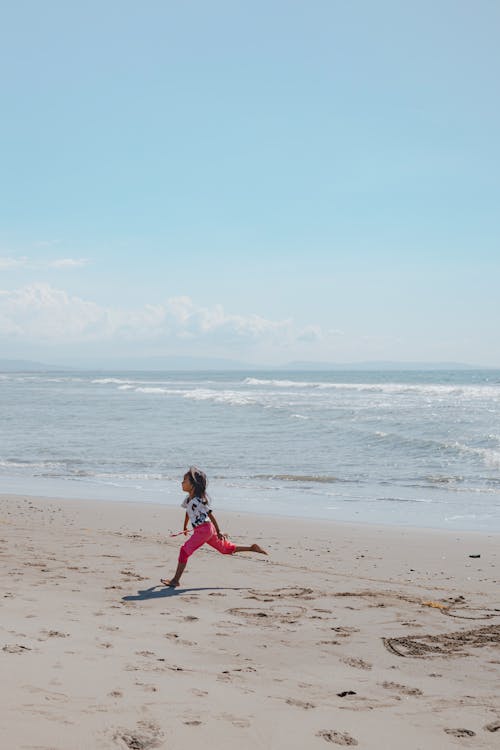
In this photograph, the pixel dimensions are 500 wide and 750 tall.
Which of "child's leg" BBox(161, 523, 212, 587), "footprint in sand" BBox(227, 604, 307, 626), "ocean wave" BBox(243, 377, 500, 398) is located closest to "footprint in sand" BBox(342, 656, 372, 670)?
"footprint in sand" BBox(227, 604, 307, 626)

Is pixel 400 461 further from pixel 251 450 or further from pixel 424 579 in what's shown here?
pixel 424 579

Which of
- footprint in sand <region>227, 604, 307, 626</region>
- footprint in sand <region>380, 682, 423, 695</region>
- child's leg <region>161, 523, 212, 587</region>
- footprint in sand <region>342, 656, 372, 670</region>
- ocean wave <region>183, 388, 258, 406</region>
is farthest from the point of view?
ocean wave <region>183, 388, 258, 406</region>

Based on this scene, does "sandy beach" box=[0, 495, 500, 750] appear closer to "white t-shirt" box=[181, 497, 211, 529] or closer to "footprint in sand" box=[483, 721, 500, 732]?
"footprint in sand" box=[483, 721, 500, 732]

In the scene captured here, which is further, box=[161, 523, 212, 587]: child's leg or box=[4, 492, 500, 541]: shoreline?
box=[4, 492, 500, 541]: shoreline

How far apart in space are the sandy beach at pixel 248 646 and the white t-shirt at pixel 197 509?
62cm

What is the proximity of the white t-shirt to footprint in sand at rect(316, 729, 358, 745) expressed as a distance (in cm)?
397

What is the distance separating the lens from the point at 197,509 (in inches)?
303

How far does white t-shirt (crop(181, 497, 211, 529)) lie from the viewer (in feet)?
25.2

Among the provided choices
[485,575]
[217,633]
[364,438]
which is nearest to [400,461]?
[364,438]

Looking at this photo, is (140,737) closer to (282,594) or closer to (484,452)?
(282,594)

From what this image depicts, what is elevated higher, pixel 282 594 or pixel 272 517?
pixel 282 594

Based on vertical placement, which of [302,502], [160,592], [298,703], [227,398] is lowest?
[302,502]

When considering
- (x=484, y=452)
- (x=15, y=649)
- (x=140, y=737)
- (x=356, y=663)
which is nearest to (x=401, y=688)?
(x=356, y=663)

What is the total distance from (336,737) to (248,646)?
1639mm
